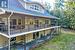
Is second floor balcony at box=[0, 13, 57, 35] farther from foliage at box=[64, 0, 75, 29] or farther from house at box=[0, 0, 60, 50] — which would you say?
foliage at box=[64, 0, 75, 29]

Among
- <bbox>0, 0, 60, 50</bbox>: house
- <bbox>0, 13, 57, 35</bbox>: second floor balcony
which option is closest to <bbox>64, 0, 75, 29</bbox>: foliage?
<bbox>0, 0, 60, 50</bbox>: house

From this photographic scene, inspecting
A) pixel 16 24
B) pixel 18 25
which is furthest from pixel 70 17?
pixel 18 25

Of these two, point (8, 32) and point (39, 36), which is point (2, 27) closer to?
point (8, 32)

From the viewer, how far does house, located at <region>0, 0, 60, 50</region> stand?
22.6m

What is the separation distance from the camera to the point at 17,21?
2881 centimetres

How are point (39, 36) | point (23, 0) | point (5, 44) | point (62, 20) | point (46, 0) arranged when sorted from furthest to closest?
point (46, 0) → point (62, 20) → point (39, 36) → point (23, 0) → point (5, 44)

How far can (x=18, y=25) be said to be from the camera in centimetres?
2695

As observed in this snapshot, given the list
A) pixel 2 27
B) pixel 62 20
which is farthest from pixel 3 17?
pixel 62 20

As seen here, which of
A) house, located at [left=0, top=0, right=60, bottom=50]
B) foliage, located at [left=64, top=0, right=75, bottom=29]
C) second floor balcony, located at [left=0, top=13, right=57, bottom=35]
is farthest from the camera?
foliage, located at [left=64, top=0, right=75, bottom=29]

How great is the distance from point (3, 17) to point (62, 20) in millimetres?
27966

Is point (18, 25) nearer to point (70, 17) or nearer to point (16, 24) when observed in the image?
point (16, 24)

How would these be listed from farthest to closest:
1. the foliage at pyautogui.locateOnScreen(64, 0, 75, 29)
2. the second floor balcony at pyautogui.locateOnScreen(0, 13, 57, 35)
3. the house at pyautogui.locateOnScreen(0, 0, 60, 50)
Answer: the foliage at pyautogui.locateOnScreen(64, 0, 75, 29) → the second floor balcony at pyautogui.locateOnScreen(0, 13, 57, 35) → the house at pyautogui.locateOnScreen(0, 0, 60, 50)

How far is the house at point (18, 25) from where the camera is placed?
890 inches

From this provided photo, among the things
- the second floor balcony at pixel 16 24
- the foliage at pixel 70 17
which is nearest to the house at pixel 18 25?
the second floor balcony at pixel 16 24
